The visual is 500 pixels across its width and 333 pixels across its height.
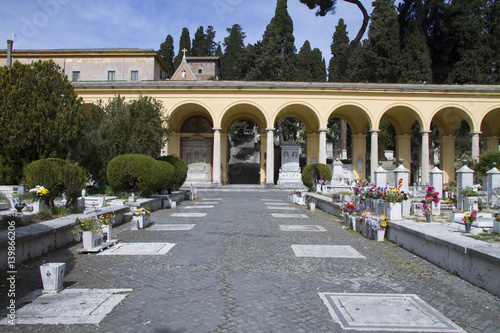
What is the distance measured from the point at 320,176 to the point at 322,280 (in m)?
17.0

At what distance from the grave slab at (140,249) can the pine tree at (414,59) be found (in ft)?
117

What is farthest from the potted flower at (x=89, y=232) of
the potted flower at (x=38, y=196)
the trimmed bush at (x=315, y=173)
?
the trimmed bush at (x=315, y=173)

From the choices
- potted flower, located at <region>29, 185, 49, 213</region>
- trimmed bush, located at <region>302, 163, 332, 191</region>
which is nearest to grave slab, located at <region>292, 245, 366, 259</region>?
potted flower, located at <region>29, 185, 49, 213</region>

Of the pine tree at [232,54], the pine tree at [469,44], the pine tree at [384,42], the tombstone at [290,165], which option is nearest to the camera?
the tombstone at [290,165]

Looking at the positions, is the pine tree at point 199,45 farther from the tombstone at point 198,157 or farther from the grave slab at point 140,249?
the grave slab at point 140,249

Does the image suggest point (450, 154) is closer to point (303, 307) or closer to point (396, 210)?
point (396, 210)

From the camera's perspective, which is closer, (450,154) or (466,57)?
(450,154)

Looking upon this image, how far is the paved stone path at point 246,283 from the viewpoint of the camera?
3.73 metres

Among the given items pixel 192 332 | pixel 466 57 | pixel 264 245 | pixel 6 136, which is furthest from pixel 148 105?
pixel 466 57

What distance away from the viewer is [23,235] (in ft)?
19.5

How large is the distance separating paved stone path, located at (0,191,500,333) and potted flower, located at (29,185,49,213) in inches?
77.0

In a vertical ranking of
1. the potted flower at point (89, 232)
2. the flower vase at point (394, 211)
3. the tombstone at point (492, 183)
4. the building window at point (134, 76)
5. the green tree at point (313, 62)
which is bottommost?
the potted flower at point (89, 232)

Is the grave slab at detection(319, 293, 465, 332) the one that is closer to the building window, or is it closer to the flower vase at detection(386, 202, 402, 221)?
the flower vase at detection(386, 202, 402, 221)

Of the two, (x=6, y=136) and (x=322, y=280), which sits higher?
(x=6, y=136)
